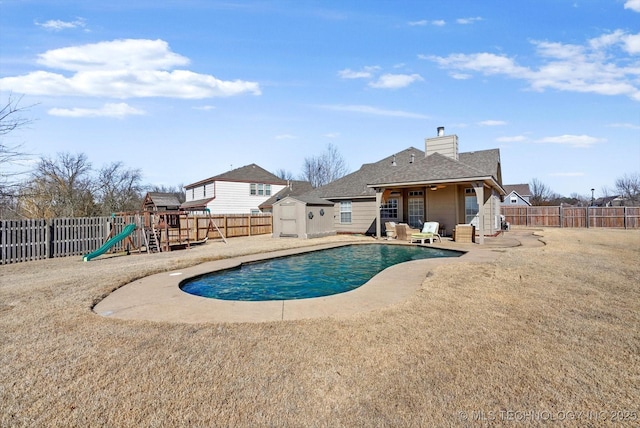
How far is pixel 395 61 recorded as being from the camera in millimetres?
14812

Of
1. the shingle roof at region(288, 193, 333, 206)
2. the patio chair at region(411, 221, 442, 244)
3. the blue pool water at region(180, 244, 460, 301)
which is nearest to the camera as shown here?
the blue pool water at region(180, 244, 460, 301)

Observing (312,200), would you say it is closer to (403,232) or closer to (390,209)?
(390,209)

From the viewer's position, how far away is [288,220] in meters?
18.6

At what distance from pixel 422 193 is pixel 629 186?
170 feet

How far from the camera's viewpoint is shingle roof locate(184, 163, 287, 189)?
30.1 m

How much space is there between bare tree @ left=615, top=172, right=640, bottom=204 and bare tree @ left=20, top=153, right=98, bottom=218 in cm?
6370

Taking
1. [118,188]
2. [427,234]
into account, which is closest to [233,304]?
[427,234]

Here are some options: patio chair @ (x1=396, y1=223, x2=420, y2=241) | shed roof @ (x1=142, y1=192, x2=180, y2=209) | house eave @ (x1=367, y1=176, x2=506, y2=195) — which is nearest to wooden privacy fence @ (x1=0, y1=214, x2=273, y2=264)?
shed roof @ (x1=142, y1=192, x2=180, y2=209)

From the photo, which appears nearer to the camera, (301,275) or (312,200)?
(301,275)

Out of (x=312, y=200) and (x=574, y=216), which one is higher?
(x=312, y=200)

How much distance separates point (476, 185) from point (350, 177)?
30.9 feet

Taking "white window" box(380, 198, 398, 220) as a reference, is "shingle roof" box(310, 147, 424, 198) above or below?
above

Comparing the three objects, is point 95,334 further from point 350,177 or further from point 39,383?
point 350,177

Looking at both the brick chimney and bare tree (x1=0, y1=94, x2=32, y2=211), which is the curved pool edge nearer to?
bare tree (x1=0, y1=94, x2=32, y2=211)
